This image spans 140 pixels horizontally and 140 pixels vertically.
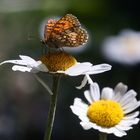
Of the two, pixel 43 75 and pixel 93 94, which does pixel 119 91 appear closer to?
pixel 93 94

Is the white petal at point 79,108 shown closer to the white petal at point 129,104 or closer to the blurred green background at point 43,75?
the white petal at point 129,104

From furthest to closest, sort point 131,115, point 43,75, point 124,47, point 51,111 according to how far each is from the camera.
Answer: point 124,47 < point 43,75 < point 131,115 < point 51,111

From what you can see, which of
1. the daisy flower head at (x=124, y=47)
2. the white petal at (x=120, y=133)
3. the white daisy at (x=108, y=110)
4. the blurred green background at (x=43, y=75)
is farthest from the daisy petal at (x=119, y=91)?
the daisy flower head at (x=124, y=47)

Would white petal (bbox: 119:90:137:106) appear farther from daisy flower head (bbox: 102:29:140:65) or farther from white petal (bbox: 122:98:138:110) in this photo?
daisy flower head (bbox: 102:29:140:65)

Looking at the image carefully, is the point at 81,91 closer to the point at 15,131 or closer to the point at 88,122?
the point at 15,131

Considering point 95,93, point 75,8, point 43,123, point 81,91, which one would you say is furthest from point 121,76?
point 95,93

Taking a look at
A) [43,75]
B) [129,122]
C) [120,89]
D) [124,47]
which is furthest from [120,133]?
[124,47]
